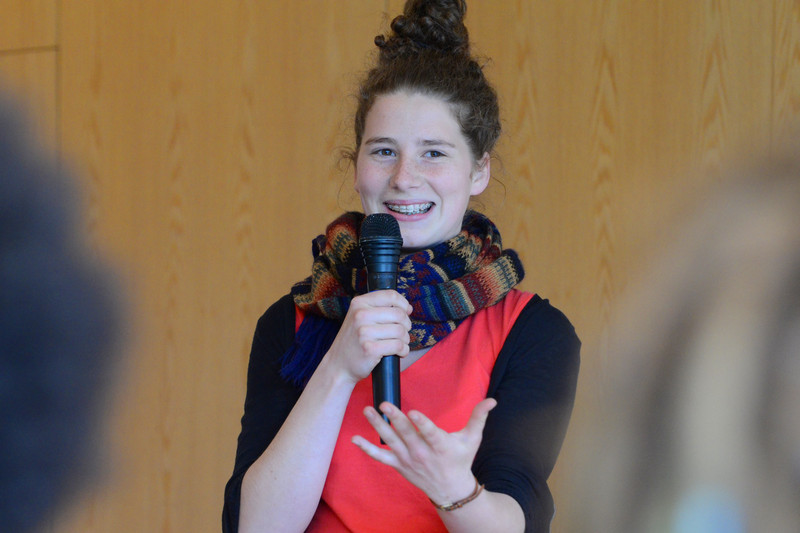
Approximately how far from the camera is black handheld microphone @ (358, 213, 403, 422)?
660 millimetres

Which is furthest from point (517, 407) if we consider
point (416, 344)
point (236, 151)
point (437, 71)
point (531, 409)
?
point (236, 151)

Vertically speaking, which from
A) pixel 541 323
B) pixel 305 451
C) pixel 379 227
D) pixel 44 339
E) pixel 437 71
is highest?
pixel 437 71

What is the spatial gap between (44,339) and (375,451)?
63.0 inches

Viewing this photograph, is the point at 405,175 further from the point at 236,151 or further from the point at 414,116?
the point at 236,151

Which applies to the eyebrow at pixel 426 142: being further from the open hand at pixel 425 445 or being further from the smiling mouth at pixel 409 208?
the open hand at pixel 425 445

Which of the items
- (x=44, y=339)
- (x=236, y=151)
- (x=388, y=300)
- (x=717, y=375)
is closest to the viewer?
(x=717, y=375)

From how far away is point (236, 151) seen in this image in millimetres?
1818

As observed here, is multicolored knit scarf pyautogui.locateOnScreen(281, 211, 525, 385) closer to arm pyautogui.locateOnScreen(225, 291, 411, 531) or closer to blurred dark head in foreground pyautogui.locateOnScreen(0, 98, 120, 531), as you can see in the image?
arm pyautogui.locateOnScreen(225, 291, 411, 531)

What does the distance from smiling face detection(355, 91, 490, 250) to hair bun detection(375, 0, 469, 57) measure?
0.09 m

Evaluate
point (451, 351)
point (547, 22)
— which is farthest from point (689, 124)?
point (451, 351)

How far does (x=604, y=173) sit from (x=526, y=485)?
2.64 feet

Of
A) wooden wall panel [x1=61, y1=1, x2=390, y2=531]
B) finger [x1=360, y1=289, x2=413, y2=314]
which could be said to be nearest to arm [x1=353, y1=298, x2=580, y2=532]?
finger [x1=360, y1=289, x2=413, y2=314]

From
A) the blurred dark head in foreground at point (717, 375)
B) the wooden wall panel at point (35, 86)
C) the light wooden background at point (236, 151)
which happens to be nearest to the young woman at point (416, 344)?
the blurred dark head in foreground at point (717, 375)

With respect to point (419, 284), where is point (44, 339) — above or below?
below
